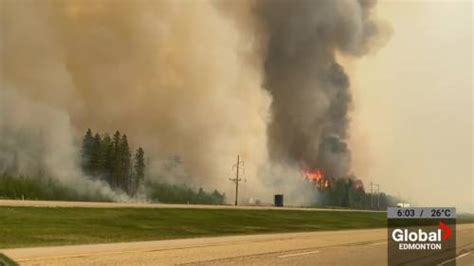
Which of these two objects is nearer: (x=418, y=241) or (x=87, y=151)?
(x=418, y=241)

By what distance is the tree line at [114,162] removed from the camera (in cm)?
9400

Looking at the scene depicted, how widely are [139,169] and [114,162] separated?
19.1ft

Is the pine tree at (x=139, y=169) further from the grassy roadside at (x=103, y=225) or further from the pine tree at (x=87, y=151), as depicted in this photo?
the grassy roadside at (x=103, y=225)

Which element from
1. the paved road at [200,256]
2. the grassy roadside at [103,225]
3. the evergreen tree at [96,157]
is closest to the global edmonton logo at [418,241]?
the paved road at [200,256]

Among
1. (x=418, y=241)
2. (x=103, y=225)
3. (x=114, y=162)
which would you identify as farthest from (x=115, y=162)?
(x=418, y=241)

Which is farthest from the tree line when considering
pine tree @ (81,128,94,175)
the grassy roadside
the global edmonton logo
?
the global edmonton logo

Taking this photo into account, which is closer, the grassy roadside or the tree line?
the grassy roadside

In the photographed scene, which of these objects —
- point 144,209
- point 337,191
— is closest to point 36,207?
point 144,209

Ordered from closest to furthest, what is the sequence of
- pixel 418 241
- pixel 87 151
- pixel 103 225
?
1. pixel 418 241
2. pixel 103 225
3. pixel 87 151

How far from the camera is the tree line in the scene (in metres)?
94.0

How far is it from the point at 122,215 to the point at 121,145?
187ft

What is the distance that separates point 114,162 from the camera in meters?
98.2

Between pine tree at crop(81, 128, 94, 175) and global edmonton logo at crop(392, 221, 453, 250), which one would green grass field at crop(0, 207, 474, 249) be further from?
pine tree at crop(81, 128, 94, 175)

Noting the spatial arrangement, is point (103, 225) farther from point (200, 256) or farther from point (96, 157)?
point (96, 157)
